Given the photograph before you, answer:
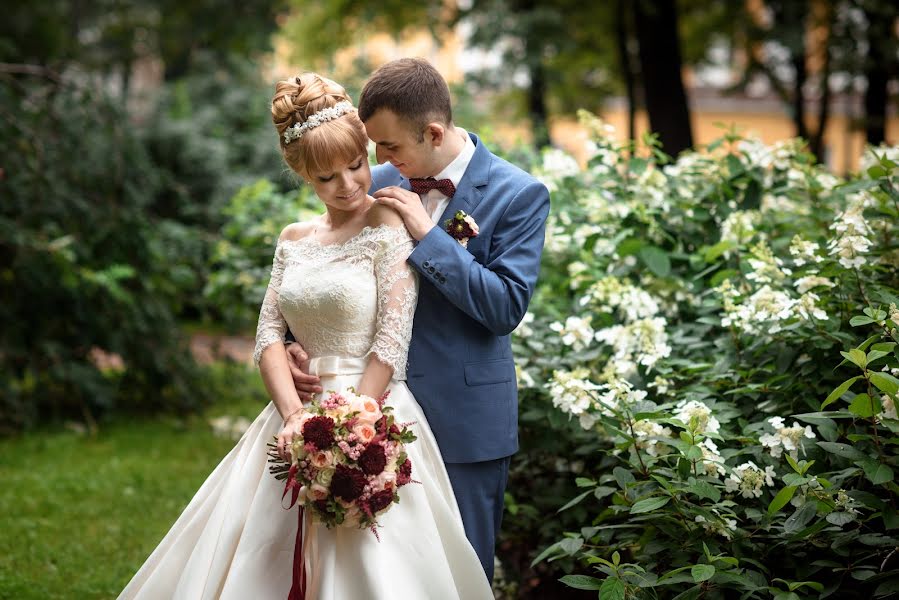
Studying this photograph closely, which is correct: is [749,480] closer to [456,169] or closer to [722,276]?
[722,276]

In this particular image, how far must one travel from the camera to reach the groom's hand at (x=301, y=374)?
3062 millimetres

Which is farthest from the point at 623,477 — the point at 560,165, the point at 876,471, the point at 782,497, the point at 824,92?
the point at 824,92

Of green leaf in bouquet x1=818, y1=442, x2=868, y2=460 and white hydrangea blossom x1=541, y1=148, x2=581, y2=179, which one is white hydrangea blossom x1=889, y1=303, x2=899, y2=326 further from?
white hydrangea blossom x1=541, y1=148, x2=581, y2=179

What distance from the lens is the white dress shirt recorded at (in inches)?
122

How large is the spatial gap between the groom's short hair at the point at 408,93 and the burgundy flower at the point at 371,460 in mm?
982

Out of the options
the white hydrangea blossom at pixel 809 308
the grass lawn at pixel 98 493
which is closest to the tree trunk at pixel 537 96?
the grass lawn at pixel 98 493

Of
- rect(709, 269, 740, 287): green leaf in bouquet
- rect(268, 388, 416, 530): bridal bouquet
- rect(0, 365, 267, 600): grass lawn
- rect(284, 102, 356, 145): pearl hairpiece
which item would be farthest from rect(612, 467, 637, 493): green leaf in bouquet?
rect(0, 365, 267, 600): grass lawn

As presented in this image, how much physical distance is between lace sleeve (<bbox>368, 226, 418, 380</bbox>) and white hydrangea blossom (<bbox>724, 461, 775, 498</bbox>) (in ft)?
A: 3.76

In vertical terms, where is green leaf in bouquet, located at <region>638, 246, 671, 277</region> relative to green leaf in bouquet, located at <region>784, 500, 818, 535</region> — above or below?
above

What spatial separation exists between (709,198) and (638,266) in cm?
54

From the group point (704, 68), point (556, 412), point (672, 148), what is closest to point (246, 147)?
point (672, 148)

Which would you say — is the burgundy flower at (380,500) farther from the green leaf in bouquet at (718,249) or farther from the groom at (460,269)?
the green leaf in bouquet at (718,249)

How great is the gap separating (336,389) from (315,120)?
2.77 feet

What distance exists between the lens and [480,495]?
3148 mm
